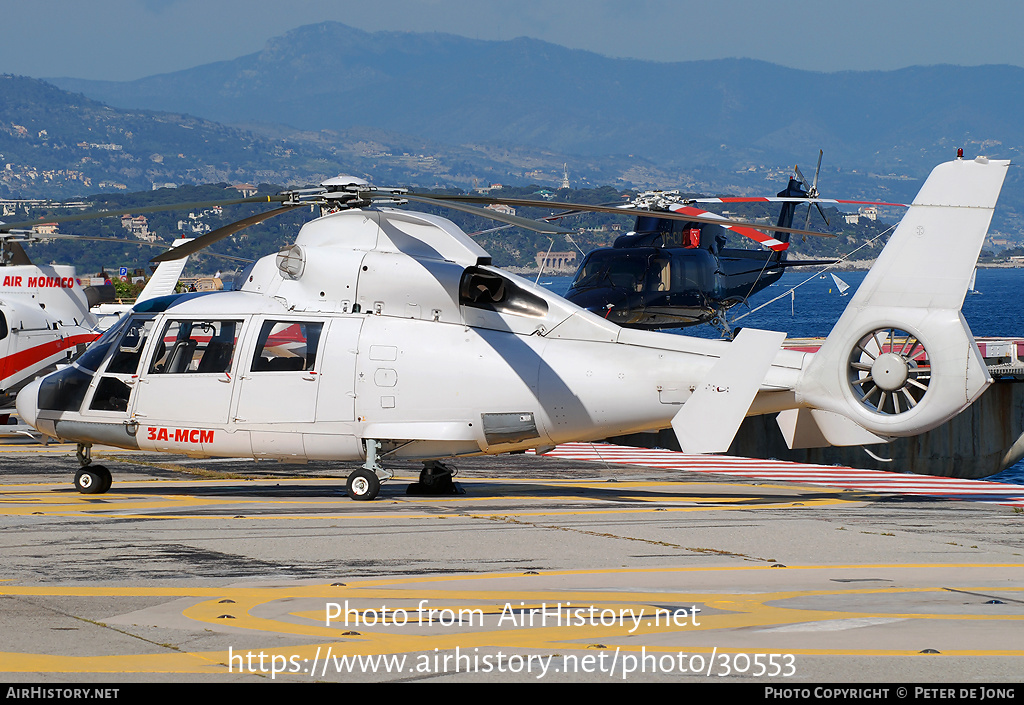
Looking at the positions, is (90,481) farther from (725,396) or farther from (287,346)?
(725,396)

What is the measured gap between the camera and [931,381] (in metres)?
11.5

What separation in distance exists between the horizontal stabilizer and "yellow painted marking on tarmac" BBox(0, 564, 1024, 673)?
116 inches

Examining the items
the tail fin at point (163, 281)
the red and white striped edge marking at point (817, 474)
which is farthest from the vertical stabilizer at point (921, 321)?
the tail fin at point (163, 281)

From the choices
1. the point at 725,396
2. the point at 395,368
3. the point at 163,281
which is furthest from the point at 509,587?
the point at 163,281

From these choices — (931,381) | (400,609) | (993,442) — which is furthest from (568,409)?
(993,442)

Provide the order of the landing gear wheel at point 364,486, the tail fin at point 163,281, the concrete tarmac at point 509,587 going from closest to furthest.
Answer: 1. the concrete tarmac at point 509,587
2. the landing gear wheel at point 364,486
3. the tail fin at point 163,281

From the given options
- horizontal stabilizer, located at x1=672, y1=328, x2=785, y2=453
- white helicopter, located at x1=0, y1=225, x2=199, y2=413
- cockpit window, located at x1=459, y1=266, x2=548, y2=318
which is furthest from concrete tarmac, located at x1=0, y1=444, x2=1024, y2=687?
white helicopter, located at x1=0, y1=225, x2=199, y2=413

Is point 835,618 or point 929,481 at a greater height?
point 835,618

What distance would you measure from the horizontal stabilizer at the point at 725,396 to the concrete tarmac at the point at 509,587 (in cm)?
89

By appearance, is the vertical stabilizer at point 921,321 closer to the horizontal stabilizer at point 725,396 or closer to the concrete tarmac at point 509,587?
the horizontal stabilizer at point 725,396

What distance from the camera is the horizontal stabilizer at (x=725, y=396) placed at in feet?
37.9

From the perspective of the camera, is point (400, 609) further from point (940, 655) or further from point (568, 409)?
point (568, 409)

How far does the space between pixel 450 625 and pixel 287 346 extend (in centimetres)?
746

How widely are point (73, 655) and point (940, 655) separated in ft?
15.2
